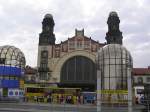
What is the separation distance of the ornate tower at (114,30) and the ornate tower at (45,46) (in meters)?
14.0

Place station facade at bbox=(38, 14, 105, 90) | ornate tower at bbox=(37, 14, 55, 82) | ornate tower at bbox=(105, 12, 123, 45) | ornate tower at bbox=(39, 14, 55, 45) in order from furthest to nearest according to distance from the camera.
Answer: ornate tower at bbox=(105, 12, 123, 45) → ornate tower at bbox=(39, 14, 55, 45) → ornate tower at bbox=(37, 14, 55, 82) → station facade at bbox=(38, 14, 105, 90)

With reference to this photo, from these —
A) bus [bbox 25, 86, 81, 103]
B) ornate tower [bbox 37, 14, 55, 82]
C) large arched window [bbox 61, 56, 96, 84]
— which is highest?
ornate tower [bbox 37, 14, 55, 82]

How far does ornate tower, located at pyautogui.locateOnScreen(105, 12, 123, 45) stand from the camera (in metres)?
85.4

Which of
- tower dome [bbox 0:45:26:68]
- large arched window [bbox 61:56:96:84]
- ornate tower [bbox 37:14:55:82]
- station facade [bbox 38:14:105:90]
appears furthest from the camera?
ornate tower [bbox 37:14:55:82]

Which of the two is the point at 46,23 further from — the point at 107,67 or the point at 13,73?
the point at 107,67

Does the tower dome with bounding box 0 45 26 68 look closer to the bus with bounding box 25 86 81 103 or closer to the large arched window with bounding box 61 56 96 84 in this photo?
the bus with bounding box 25 86 81 103

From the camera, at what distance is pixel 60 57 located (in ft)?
268

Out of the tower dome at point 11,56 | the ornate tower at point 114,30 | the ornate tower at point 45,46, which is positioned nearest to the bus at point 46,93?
the tower dome at point 11,56

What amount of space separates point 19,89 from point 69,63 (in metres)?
28.7

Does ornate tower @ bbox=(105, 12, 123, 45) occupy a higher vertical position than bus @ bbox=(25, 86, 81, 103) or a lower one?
higher

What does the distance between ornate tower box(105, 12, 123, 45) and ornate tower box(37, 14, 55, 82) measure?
1399 centimetres

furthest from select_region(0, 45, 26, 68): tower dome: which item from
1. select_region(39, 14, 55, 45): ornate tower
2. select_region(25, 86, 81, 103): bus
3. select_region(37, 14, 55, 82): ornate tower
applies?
select_region(39, 14, 55, 45): ornate tower

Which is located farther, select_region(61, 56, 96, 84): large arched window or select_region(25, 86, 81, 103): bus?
select_region(61, 56, 96, 84): large arched window

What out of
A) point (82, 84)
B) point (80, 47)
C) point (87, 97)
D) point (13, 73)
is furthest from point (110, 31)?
point (13, 73)
